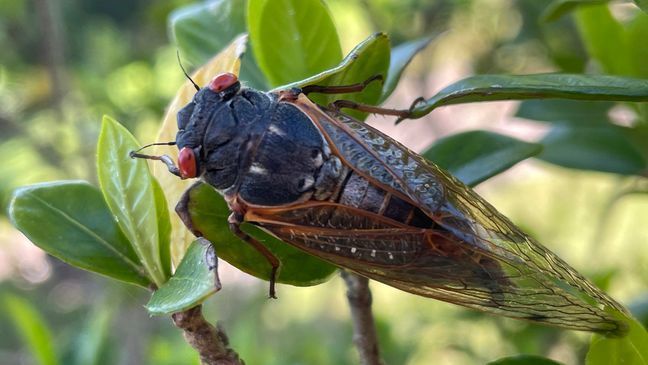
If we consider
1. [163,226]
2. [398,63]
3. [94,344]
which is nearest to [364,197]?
[398,63]

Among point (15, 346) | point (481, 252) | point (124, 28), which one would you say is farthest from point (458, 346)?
point (15, 346)

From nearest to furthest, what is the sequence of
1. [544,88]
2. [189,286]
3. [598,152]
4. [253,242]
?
[189,286] < [544,88] < [253,242] < [598,152]

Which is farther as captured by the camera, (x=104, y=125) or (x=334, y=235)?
(x=334, y=235)

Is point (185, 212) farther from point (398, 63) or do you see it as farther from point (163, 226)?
point (398, 63)

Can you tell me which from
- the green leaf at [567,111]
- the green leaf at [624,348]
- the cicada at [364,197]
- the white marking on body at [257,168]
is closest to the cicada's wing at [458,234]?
the cicada at [364,197]

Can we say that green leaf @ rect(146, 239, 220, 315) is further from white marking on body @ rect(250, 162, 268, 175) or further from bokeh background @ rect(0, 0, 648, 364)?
bokeh background @ rect(0, 0, 648, 364)

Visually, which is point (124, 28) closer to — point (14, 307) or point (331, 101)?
point (14, 307)
